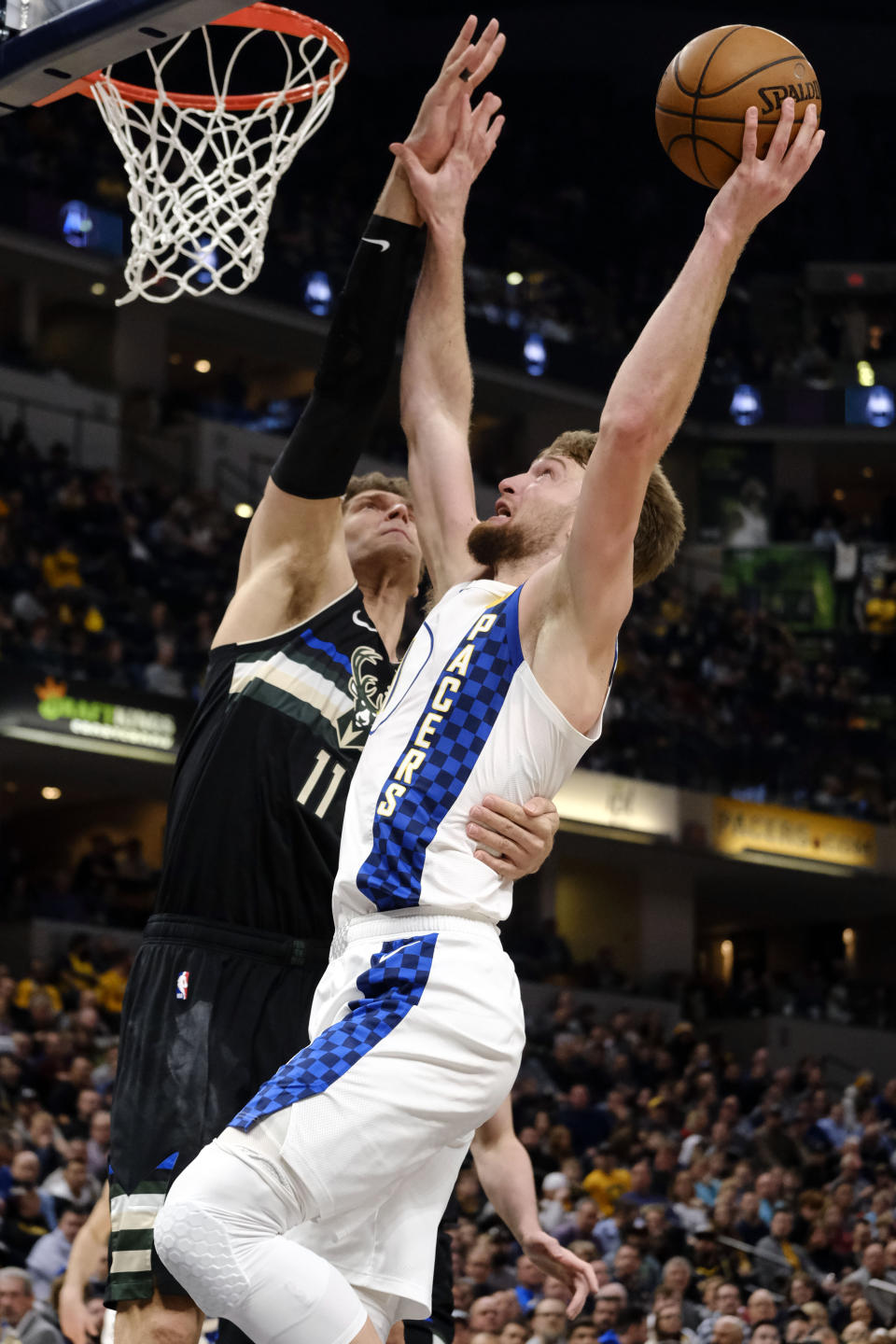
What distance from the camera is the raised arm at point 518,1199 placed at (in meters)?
4.09

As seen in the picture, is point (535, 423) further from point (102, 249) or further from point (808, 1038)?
point (808, 1038)

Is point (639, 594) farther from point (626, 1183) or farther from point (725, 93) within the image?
point (725, 93)

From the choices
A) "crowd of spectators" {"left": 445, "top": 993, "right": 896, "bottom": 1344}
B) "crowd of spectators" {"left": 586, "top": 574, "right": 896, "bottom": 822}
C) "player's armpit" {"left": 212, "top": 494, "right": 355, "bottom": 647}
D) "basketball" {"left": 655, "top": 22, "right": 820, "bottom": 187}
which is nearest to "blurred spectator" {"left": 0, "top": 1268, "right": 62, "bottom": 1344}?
"crowd of spectators" {"left": 445, "top": 993, "right": 896, "bottom": 1344}

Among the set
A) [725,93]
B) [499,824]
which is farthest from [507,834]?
[725,93]

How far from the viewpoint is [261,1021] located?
4035mm

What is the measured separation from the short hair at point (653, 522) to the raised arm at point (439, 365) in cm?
39

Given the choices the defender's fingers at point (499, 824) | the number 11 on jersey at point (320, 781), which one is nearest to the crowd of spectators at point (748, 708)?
the number 11 on jersey at point (320, 781)

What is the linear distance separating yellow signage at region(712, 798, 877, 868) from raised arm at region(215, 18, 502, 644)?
2109 cm

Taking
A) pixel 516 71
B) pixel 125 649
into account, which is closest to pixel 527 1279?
pixel 125 649

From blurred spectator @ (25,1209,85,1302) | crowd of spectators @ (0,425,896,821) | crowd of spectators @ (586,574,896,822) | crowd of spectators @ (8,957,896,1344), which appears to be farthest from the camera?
crowd of spectators @ (586,574,896,822)

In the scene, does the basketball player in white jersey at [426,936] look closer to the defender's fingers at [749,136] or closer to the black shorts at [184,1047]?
the defender's fingers at [749,136]

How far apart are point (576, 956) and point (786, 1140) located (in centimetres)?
1036

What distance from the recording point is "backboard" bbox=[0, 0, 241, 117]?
12.6ft

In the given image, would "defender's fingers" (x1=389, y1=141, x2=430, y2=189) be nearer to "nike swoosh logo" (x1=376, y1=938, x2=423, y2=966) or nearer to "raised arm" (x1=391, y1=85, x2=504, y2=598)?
"raised arm" (x1=391, y1=85, x2=504, y2=598)
